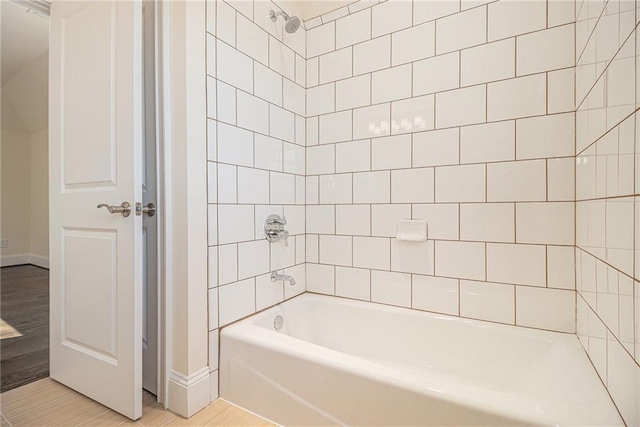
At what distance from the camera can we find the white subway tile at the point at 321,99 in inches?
71.9

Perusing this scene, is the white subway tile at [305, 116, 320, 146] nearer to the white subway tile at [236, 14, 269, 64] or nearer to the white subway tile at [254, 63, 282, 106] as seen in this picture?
the white subway tile at [254, 63, 282, 106]

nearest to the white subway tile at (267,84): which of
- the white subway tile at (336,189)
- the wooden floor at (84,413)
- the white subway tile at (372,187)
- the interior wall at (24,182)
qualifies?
the white subway tile at (336,189)

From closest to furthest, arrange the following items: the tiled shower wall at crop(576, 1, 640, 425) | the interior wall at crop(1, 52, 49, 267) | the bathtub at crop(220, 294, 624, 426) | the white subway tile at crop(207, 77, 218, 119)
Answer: the tiled shower wall at crop(576, 1, 640, 425) < the bathtub at crop(220, 294, 624, 426) < the white subway tile at crop(207, 77, 218, 119) < the interior wall at crop(1, 52, 49, 267)

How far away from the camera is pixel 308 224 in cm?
192

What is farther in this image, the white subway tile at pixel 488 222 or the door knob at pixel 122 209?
the white subway tile at pixel 488 222

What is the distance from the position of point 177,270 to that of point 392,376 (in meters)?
0.93

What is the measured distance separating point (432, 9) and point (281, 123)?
3.14ft

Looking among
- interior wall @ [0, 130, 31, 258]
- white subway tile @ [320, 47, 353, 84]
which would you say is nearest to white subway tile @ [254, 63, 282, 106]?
white subway tile @ [320, 47, 353, 84]

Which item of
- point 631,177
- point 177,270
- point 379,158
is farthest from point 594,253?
point 177,270

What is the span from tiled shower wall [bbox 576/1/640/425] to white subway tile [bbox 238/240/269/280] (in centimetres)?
134

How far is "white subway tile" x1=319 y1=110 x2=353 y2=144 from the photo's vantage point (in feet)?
5.79

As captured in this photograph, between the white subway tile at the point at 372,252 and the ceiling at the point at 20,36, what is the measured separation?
3.32m

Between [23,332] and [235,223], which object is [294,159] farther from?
[23,332]

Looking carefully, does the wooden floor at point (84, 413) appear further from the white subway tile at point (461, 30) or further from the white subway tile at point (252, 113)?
the white subway tile at point (461, 30)
